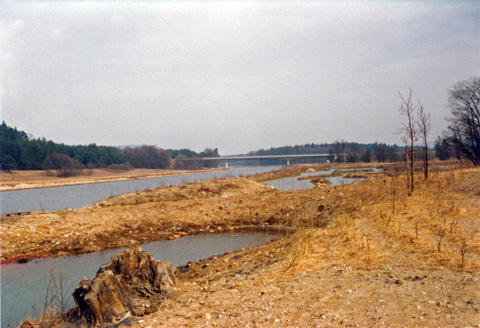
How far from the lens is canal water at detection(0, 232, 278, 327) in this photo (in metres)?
8.23

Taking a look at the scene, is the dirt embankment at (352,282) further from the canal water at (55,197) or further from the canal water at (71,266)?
the canal water at (55,197)

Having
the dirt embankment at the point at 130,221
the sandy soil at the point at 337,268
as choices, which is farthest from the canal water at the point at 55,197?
the sandy soil at the point at 337,268

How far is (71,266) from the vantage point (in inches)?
459

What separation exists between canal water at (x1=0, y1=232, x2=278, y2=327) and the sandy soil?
3.94 ft

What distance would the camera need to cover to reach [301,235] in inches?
340

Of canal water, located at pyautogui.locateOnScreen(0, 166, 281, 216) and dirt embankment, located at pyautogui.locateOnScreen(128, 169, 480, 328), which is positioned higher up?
dirt embankment, located at pyautogui.locateOnScreen(128, 169, 480, 328)

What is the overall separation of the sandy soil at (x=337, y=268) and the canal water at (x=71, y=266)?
3.94 ft

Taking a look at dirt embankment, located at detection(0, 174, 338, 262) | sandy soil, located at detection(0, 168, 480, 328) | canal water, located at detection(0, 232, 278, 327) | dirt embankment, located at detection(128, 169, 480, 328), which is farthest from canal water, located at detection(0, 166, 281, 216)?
dirt embankment, located at detection(128, 169, 480, 328)

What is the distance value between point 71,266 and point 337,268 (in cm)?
919

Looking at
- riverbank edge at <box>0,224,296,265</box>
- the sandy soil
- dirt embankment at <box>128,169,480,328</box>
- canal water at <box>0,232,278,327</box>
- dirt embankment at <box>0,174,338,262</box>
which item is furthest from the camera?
dirt embankment at <box>0,174,338,262</box>

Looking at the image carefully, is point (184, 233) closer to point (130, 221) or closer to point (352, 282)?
point (130, 221)

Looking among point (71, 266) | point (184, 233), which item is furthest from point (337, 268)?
point (184, 233)

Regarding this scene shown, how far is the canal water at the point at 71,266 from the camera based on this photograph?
8.23 m

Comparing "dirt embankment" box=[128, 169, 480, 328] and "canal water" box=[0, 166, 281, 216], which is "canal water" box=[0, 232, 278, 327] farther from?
"canal water" box=[0, 166, 281, 216]
